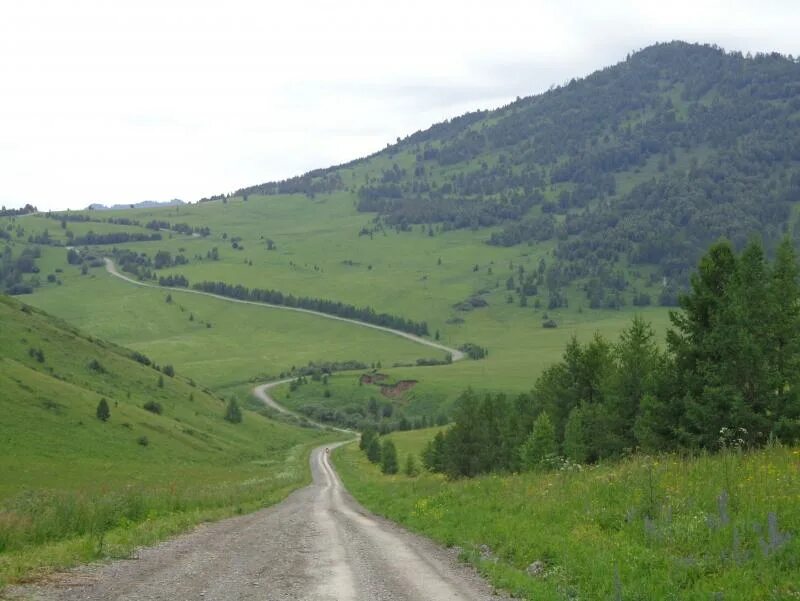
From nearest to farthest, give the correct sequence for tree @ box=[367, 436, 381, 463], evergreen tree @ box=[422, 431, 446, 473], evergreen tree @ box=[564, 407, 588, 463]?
evergreen tree @ box=[564, 407, 588, 463] < evergreen tree @ box=[422, 431, 446, 473] < tree @ box=[367, 436, 381, 463]

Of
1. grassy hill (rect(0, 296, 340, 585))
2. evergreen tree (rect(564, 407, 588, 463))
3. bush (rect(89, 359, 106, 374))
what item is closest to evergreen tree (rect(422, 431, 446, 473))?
grassy hill (rect(0, 296, 340, 585))

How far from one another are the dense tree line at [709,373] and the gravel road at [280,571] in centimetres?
1101

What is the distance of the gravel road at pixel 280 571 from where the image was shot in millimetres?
14719

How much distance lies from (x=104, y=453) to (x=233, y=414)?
5702cm

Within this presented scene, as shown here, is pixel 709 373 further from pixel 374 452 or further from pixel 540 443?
pixel 374 452

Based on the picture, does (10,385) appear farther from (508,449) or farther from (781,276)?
(781,276)

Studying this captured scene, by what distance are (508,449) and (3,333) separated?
67.1 metres

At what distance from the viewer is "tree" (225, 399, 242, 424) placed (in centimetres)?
12419

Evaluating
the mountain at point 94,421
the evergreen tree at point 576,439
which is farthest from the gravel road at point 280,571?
the mountain at point 94,421

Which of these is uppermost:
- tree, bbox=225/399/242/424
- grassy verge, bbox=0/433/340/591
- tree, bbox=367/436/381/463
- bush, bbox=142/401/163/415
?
grassy verge, bbox=0/433/340/591

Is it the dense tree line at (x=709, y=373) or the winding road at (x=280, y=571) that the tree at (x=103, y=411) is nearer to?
the dense tree line at (x=709, y=373)

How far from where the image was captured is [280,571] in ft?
57.0

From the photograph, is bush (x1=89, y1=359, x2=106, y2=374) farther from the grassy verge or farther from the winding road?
the winding road

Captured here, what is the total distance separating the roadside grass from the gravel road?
145cm
